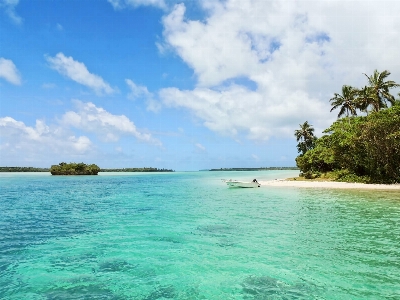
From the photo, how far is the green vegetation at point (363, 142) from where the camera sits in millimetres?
35844

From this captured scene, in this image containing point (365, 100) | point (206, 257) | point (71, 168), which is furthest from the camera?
point (71, 168)

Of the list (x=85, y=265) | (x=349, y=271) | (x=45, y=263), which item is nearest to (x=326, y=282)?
(x=349, y=271)

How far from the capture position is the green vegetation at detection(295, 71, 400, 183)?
3584 centimetres

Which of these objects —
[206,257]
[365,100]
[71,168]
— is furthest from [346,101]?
[71,168]

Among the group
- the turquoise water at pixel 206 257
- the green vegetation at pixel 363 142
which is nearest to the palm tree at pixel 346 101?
the green vegetation at pixel 363 142

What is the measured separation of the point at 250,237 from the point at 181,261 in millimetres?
4473

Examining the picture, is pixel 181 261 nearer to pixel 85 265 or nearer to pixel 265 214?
pixel 85 265

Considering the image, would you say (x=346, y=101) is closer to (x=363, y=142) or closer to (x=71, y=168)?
(x=363, y=142)

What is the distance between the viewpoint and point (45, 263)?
1060 centimetres

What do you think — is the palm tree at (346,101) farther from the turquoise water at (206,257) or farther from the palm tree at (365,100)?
the turquoise water at (206,257)

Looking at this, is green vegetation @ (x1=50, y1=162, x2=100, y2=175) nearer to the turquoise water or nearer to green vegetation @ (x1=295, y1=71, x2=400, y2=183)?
green vegetation @ (x1=295, y1=71, x2=400, y2=183)

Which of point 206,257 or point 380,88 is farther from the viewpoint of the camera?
point 380,88

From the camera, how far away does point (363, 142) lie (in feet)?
125

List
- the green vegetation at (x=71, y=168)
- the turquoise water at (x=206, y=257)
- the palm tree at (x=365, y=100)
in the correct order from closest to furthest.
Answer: the turquoise water at (x=206, y=257) < the palm tree at (x=365, y=100) < the green vegetation at (x=71, y=168)
